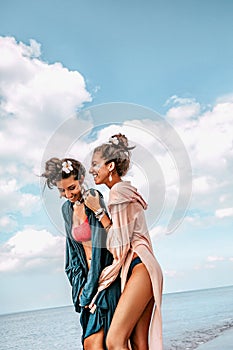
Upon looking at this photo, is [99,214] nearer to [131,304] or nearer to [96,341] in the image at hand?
[131,304]

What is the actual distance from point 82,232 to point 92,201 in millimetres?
212

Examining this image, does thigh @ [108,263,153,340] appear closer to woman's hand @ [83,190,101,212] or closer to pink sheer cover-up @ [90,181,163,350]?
pink sheer cover-up @ [90,181,163,350]

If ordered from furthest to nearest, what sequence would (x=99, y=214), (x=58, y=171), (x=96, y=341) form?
(x=58, y=171)
(x=99, y=214)
(x=96, y=341)

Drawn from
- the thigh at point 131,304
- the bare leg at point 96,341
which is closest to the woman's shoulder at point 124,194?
the thigh at point 131,304

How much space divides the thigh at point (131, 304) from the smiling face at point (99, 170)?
0.67m

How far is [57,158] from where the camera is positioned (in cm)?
381

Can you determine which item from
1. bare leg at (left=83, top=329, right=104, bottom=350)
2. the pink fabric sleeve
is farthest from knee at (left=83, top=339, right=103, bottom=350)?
the pink fabric sleeve

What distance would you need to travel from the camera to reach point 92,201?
371cm

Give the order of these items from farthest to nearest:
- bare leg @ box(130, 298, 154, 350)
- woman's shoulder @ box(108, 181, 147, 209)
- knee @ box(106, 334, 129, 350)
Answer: woman's shoulder @ box(108, 181, 147, 209) < bare leg @ box(130, 298, 154, 350) < knee @ box(106, 334, 129, 350)

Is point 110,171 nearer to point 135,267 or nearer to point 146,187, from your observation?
point 146,187

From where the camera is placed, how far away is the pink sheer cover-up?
3.53m

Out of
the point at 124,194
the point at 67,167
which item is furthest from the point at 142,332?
the point at 67,167

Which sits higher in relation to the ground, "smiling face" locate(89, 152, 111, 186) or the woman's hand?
"smiling face" locate(89, 152, 111, 186)

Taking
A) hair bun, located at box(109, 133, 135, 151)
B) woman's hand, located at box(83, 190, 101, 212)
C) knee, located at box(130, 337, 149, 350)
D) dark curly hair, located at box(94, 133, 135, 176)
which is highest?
hair bun, located at box(109, 133, 135, 151)
